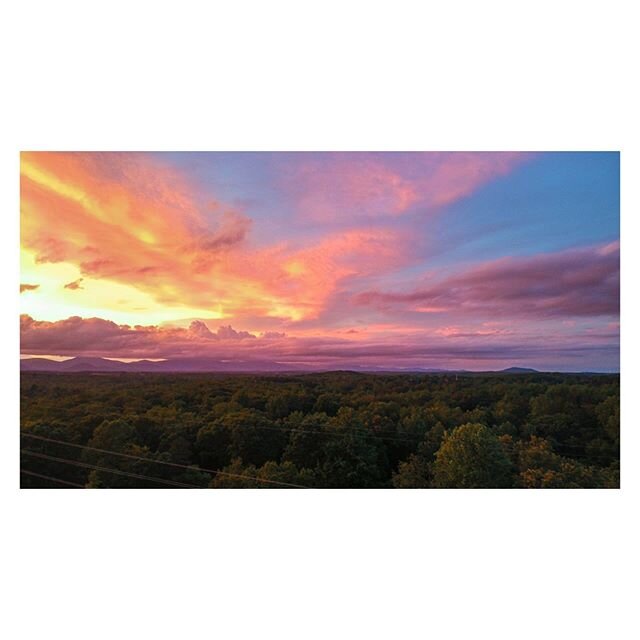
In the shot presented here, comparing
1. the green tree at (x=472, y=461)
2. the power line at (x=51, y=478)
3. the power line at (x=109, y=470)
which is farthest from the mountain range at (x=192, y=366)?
the power line at (x=51, y=478)

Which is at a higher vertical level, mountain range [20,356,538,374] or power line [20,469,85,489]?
mountain range [20,356,538,374]

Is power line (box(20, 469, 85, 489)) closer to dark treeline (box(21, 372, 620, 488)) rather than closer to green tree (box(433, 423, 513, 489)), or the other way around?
dark treeline (box(21, 372, 620, 488))

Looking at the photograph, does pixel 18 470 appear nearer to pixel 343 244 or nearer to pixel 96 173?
pixel 96 173

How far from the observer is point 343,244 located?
13.4ft

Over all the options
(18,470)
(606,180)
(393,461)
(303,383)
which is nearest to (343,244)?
(303,383)

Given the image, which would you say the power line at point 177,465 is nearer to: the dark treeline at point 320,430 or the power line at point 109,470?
the dark treeline at point 320,430

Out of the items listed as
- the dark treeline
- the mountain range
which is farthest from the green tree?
the mountain range

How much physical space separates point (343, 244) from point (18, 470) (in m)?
3.30

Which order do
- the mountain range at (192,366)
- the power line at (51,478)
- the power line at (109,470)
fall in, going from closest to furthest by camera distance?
the power line at (51,478) → the power line at (109,470) → the mountain range at (192,366)

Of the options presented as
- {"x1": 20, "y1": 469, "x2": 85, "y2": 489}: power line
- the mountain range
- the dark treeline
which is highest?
the mountain range

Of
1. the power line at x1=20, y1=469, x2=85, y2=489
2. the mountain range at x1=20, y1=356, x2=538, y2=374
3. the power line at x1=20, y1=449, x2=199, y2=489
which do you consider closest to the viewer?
the power line at x1=20, y1=469, x2=85, y2=489

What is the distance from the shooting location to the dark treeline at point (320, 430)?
13.0 feet

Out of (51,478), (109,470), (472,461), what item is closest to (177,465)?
(109,470)

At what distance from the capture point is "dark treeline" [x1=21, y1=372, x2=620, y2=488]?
3947 mm
